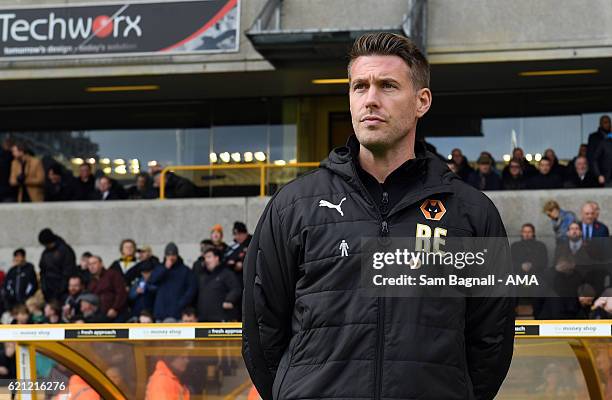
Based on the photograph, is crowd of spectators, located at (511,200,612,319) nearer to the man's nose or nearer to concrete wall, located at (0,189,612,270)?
concrete wall, located at (0,189,612,270)

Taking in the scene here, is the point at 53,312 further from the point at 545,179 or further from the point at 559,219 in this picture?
the point at 545,179

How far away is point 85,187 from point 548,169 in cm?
776

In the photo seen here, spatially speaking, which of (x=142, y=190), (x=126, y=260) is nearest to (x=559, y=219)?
(x=126, y=260)

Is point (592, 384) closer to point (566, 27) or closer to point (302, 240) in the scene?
point (302, 240)

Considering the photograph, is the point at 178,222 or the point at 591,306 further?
the point at 178,222

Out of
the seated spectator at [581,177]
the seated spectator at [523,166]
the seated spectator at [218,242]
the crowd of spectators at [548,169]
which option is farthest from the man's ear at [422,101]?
the seated spectator at [523,166]

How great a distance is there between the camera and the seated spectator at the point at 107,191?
749 inches

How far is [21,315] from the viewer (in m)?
14.0

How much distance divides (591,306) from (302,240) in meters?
8.54

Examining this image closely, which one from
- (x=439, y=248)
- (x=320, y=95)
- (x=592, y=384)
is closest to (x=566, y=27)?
(x=320, y=95)

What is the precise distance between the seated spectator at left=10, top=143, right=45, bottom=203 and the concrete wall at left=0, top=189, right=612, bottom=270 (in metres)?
0.28

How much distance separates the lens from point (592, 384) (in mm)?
5312

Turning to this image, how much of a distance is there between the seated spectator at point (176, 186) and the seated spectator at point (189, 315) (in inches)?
247

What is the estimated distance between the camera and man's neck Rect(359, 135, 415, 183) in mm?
3340
